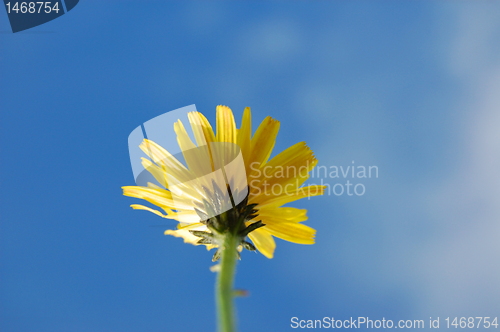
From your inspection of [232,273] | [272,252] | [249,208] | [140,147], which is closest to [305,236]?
[272,252]

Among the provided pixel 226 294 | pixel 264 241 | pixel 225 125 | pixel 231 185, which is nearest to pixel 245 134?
pixel 225 125

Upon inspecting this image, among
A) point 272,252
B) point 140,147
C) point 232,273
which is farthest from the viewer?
point 140,147

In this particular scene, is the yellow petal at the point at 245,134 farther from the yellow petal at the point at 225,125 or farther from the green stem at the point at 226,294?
the green stem at the point at 226,294

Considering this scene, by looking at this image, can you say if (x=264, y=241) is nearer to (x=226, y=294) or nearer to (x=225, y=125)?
(x=225, y=125)

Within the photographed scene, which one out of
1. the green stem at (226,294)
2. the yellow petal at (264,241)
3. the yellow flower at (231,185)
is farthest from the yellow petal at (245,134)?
the green stem at (226,294)

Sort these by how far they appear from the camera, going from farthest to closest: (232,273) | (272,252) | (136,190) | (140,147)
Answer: (140,147) → (272,252) → (136,190) → (232,273)

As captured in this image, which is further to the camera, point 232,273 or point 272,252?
point 272,252

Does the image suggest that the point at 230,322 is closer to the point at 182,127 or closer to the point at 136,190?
the point at 136,190
